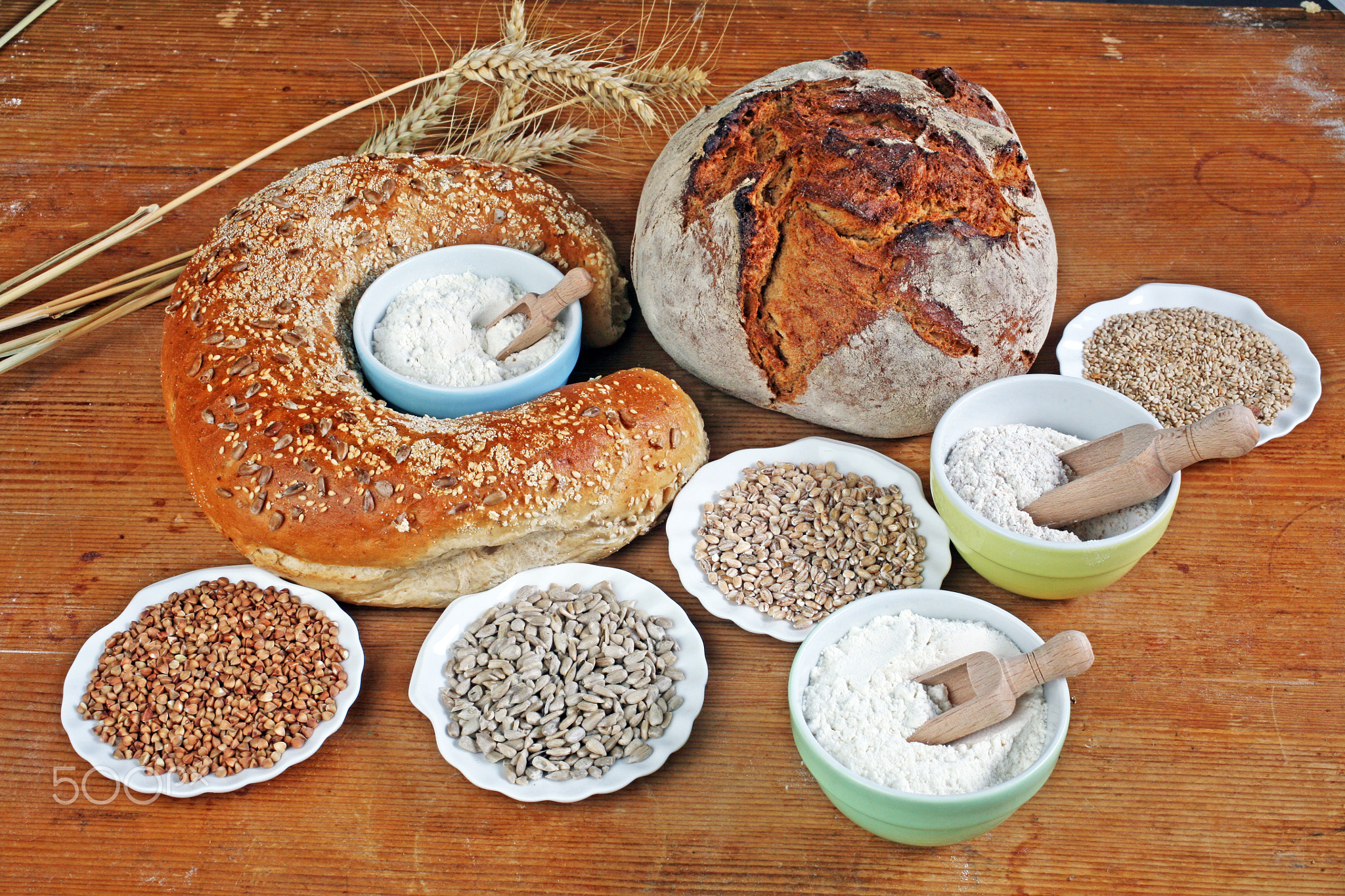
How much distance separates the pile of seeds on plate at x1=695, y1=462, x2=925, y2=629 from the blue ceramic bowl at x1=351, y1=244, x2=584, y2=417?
15.4 inches

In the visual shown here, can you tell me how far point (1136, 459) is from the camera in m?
1.53

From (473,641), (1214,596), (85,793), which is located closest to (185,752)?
(85,793)

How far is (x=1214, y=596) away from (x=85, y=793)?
1.81 metres

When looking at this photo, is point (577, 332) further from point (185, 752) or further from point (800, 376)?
point (185, 752)

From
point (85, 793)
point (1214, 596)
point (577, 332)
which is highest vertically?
point (577, 332)

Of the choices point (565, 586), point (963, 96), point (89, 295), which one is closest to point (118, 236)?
point (89, 295)

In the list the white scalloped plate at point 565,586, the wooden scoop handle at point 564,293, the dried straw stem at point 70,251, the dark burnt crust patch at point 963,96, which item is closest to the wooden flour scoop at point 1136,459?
the white scalloped plate at point 565,586

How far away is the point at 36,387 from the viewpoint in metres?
2.10

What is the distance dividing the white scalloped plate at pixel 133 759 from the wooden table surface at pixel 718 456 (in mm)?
44

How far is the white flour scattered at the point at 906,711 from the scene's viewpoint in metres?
1.34

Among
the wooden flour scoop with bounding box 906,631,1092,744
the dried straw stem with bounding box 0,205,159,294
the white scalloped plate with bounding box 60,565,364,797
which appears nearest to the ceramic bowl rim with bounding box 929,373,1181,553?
the wooden flour scoop with bounding box 906,631,1092,744

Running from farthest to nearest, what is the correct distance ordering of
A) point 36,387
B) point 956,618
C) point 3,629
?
1. point 36,387
2. point 3,629
3. point 956,618

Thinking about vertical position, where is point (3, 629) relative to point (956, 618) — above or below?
below

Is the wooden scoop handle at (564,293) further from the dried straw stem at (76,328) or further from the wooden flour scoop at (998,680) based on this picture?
the wooden flour scoop at (998,680)
